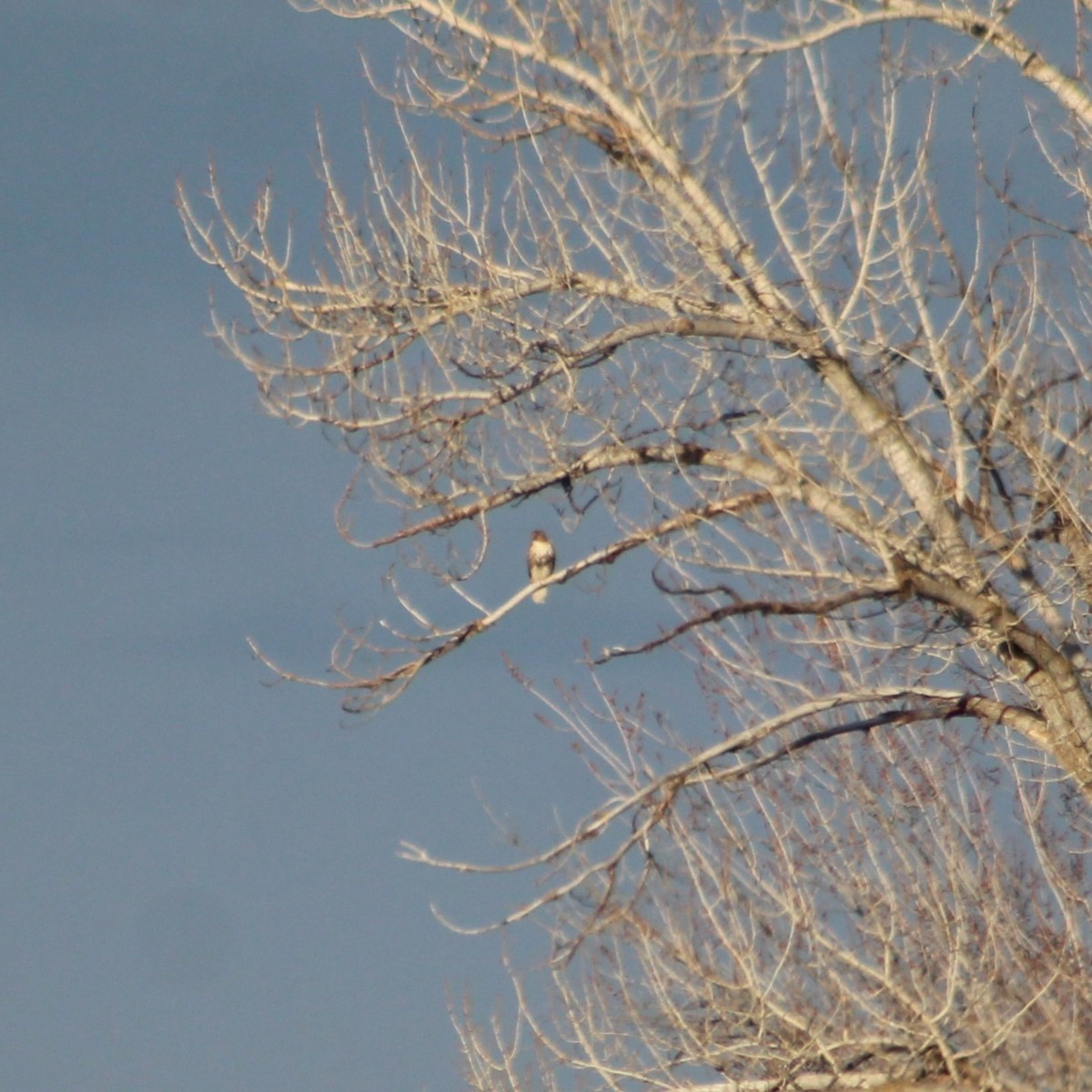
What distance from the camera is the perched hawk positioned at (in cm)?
1043

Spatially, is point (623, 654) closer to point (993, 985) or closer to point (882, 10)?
point (993, 985)

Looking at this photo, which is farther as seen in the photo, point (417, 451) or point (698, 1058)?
point (698, 1058)

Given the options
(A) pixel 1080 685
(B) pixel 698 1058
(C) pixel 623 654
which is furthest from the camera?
(B) pixel 698 1058

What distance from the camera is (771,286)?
8.79 m

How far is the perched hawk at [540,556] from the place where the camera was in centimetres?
1043

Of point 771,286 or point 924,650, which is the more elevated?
point 771,286

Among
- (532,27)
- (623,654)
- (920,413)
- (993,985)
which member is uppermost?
(532,27)

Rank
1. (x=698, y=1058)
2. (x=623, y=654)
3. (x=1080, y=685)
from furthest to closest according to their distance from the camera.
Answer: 1. (x=698, y=1058)
2. (x=1080, y=685)
3. (x=623, y=654)

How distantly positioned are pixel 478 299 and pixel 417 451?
0.81m

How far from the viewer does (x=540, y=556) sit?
1051cm

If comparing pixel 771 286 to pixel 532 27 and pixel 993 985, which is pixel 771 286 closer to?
pixel 532 27

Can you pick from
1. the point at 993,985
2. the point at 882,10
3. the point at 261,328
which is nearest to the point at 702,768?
the point at 993,985

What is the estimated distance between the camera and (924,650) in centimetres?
874

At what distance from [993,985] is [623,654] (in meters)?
3.40
